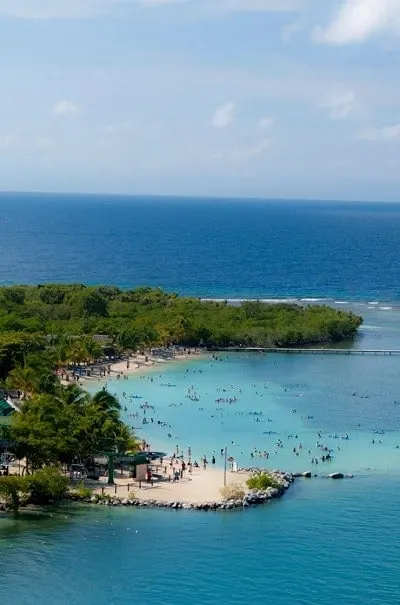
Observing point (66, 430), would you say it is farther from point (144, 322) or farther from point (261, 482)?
point (144, 322)

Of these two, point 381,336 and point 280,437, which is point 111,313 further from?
point 280,437

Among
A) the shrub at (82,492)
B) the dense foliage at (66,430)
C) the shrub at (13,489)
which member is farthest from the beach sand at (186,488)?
the shrub at (13,489)

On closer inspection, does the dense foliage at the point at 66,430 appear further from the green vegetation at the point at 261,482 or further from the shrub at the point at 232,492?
the green vegetation at the point at 261,482

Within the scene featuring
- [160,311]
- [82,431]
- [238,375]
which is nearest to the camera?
[82,431]

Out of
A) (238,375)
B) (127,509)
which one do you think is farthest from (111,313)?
(127,509)

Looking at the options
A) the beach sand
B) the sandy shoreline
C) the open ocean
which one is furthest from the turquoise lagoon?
the sandy shoreline

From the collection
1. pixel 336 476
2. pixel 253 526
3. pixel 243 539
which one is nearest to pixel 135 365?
pixel 336 476

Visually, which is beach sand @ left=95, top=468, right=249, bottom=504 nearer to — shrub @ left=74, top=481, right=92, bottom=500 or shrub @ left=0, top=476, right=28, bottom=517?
shrub @ left=74, top=481, right=92, bottom=500
